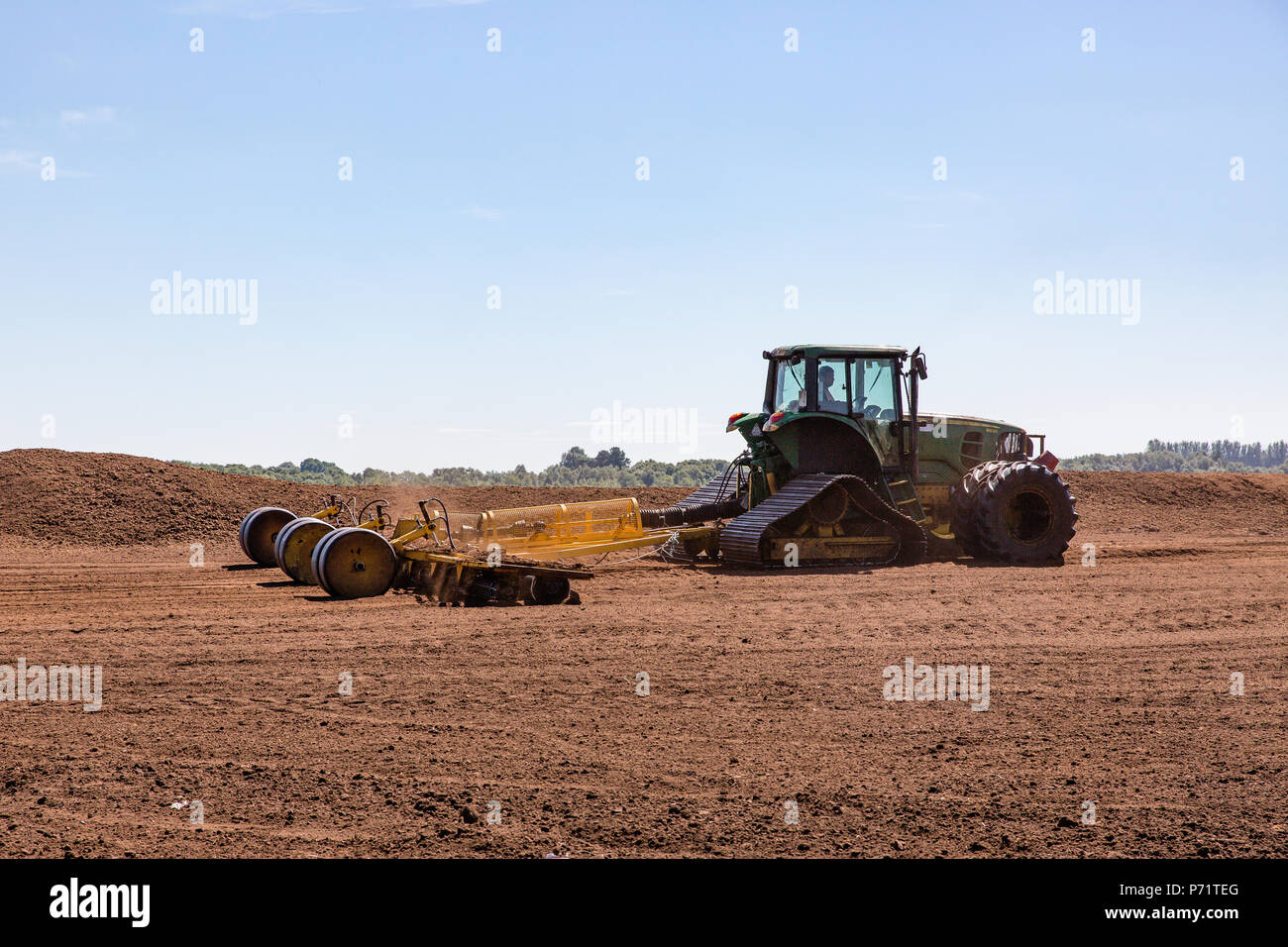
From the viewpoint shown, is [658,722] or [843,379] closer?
[658,722]

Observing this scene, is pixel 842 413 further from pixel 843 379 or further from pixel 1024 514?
pixel 1024 514

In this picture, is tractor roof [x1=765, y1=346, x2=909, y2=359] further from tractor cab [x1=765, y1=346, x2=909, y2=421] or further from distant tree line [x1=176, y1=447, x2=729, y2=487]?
distant tree line [x1=176, y1=447, x2=729, y2=487]

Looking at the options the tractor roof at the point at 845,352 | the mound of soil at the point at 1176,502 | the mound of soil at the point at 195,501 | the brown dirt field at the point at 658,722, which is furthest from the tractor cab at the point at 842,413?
the mound of soil at the point at 1176,502

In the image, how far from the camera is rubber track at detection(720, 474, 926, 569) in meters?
14.4

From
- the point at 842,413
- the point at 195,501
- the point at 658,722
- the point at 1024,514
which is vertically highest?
the point at 842,413

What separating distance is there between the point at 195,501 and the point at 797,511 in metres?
12.4

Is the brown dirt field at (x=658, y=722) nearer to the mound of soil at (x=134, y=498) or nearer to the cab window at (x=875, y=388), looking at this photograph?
the cab window at (x=875, y=388)

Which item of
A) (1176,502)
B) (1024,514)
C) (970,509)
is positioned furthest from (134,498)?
(1176,502)

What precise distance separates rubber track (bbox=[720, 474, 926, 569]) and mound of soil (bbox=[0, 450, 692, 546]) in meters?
8.36

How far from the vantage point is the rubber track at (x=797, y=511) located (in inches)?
565

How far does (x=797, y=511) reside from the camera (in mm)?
14609

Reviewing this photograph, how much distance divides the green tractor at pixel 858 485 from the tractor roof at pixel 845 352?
15 millimetres

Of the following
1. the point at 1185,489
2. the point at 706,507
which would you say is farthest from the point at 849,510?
the point at 1185,489
